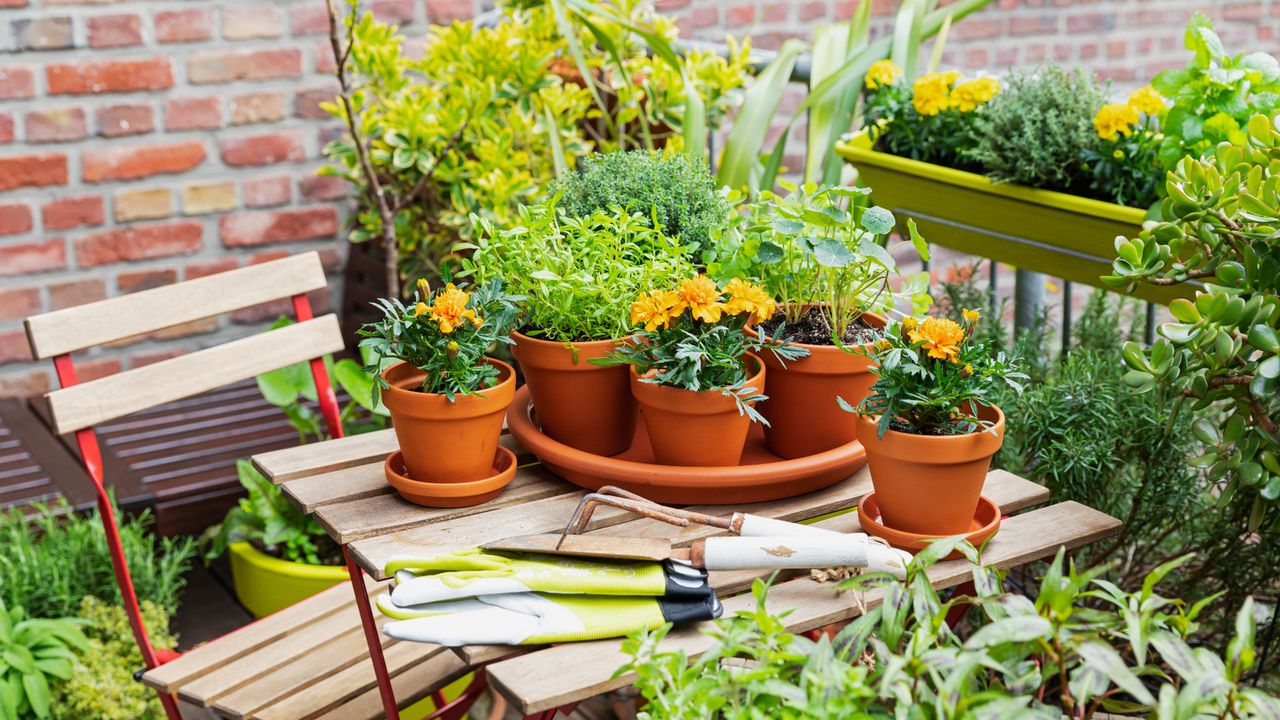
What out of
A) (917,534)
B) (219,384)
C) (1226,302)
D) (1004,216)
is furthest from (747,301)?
(219,384)

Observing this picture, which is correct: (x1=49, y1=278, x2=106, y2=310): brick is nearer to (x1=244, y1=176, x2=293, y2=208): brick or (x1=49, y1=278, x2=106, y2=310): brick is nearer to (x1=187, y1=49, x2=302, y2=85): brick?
(x1=244, y1=176, x2=293, y2=208): brick

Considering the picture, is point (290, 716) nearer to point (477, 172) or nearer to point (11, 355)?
point (477, 172)

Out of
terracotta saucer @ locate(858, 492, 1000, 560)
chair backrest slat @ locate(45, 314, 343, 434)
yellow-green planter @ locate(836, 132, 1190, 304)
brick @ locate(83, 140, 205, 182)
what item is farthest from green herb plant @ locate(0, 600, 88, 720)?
yellow-green planter @ locate(836, 132, 1190, 304)

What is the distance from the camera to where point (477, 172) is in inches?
96.6

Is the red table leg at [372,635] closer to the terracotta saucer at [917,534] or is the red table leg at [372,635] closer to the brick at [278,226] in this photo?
the terracotta saucer at [917,534]

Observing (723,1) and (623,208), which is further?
(723,1)

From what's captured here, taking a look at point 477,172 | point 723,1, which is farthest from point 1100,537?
point 723,1

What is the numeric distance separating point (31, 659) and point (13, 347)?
3.56 feet

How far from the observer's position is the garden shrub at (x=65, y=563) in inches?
83.5

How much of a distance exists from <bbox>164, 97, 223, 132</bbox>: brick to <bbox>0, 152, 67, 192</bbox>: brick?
25 centimetres

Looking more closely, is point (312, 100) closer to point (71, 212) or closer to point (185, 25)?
point (185, 25)

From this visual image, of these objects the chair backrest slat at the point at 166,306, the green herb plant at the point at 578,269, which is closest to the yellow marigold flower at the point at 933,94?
the green herb plant at the point at 578,269

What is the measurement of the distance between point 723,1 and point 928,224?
180 cm

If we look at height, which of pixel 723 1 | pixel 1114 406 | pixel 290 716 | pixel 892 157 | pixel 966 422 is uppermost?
pixel 723 1
